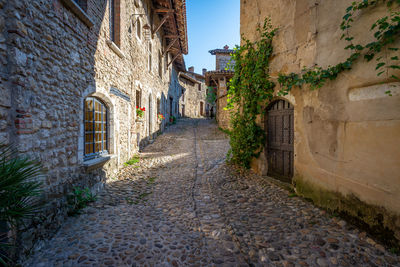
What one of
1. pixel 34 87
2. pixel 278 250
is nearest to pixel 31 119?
→ pixel 34 87

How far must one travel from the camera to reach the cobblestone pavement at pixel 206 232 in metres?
2.09

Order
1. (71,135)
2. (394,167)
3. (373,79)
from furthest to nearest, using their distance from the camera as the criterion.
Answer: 1. (71,135)
2. (373,79)
3. (394,167)

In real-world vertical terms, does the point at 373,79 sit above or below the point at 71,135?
above

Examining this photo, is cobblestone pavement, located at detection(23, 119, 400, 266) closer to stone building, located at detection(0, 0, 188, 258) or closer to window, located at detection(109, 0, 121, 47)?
stone building, located at detection(0, 0, 188, 258)

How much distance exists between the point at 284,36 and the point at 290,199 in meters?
3.04

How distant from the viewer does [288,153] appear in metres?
4.05

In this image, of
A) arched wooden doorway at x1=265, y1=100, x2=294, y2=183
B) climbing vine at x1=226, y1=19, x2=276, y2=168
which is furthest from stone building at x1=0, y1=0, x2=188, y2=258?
arched wooden doorway at x1=265, y1=100, x2=294, y2=183

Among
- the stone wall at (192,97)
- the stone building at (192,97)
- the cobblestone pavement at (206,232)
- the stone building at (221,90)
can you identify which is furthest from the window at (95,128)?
the stone wall at (192,97)

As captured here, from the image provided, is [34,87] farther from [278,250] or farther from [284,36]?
[284,36]

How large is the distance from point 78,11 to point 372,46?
165 inches

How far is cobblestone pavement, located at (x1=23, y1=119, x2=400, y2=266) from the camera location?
2.09m

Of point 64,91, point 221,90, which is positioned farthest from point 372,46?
point 221,90

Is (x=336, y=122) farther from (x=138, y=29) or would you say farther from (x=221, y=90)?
(x=221, y=90)

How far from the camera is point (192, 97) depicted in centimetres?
2522
